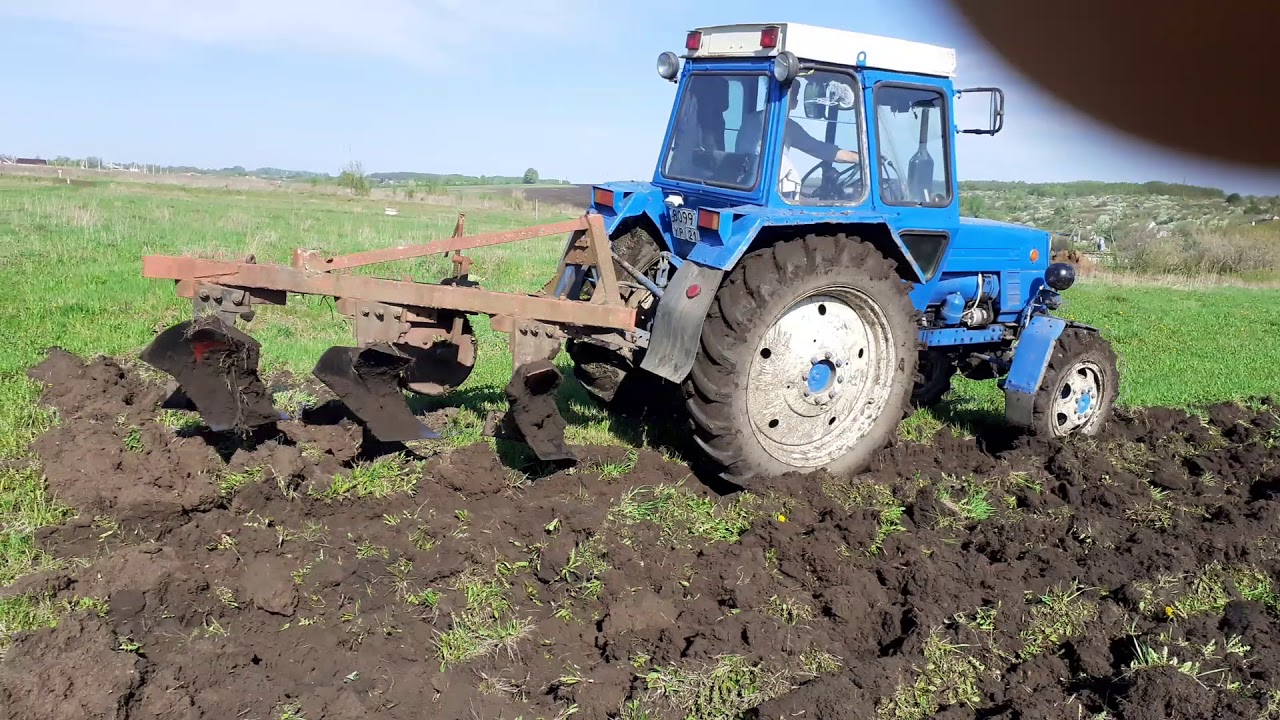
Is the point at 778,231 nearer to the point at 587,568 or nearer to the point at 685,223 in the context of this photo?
the point at 685,223

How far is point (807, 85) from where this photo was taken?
5078mm

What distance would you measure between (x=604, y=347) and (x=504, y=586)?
5.69 ft

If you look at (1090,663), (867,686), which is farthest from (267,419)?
(1090,663)

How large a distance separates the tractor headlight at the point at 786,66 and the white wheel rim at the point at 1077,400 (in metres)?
2.73

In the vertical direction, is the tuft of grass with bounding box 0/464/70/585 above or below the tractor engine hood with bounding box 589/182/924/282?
below

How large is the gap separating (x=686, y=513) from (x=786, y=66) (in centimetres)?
226

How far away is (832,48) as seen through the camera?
4.97 meters

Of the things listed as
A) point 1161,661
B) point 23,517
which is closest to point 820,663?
point 1161,661

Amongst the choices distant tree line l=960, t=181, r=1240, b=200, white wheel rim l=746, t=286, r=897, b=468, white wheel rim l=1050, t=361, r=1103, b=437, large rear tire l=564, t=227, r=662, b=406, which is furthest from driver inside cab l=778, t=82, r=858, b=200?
distant tree line l=960, t=181, r=1240, b=200

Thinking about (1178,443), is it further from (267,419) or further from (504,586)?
(267,419)

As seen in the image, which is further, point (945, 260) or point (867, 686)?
point (945, 260)

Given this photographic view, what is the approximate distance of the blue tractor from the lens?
4656 mm

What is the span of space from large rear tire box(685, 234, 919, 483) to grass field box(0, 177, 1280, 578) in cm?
112

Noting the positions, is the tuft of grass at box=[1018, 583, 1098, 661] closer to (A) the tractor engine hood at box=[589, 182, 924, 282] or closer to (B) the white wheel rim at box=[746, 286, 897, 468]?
(B) the white wheel rim at box=[746, 286, 897, 468]
